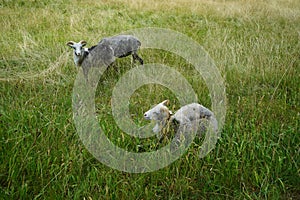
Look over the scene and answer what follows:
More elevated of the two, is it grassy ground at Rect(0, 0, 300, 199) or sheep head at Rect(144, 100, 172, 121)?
sheep head at Rect(144, 100, 172, 121)

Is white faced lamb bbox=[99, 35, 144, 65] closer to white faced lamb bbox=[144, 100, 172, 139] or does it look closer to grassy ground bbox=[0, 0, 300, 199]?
grassy ground bbox=[0, 0, 300, 199]

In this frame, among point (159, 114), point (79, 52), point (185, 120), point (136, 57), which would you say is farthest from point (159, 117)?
point (136, 57)

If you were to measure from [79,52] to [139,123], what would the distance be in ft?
6.42

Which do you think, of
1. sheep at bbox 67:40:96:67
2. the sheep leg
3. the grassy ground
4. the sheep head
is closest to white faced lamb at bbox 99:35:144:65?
the sheep leg

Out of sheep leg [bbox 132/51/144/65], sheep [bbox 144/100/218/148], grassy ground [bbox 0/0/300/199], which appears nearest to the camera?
grassy ground [bbox 0/0/300/199]

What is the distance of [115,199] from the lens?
220 centimetres

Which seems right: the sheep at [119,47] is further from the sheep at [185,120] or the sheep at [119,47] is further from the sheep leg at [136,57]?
the sheep at [185,120]

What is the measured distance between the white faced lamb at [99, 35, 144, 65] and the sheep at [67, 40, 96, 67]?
1.30ft

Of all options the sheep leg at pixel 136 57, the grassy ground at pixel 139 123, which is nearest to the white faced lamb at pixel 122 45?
the sheep leg at pixel 136 57

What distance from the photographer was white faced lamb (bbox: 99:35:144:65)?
5066 mm

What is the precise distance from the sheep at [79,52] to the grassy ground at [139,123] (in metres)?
0.25

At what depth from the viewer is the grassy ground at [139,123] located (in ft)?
7.64

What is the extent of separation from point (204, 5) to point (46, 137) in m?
8.93

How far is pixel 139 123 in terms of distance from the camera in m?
3.17
